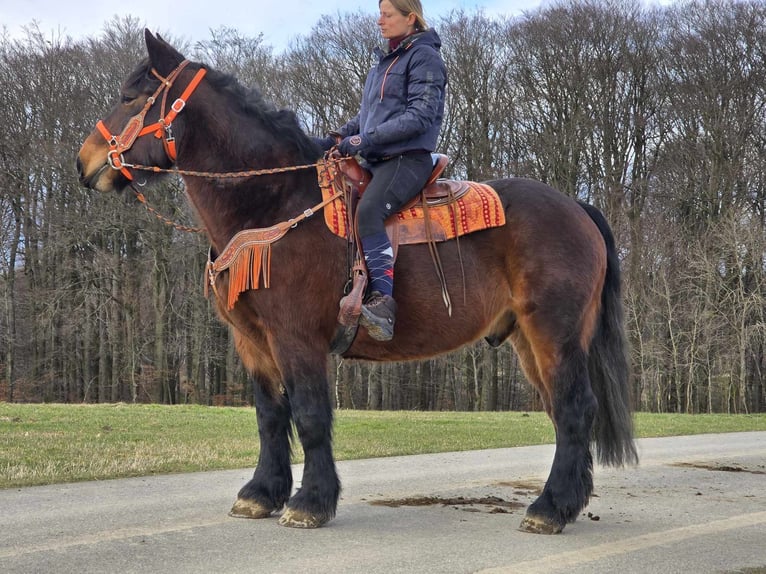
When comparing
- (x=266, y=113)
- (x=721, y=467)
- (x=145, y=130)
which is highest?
(x=266, y=113)

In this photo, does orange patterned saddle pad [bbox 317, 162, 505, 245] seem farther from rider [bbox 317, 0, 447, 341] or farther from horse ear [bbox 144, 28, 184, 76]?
horse ear [bbox 144, 28, 184, 76]

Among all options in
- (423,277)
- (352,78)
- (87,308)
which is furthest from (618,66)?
(423,277)

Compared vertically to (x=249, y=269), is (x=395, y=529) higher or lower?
lower

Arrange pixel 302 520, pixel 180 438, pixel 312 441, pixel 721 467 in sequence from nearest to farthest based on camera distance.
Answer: pixel 302 520
pixel 312 441
pixel 721 467
pixel 180 438

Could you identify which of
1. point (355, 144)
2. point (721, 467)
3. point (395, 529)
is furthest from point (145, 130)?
point (721, 467)

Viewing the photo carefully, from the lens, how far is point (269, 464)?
6102 millimetres

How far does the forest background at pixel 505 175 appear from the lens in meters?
30.6

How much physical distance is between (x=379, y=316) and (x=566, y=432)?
5.05 ft

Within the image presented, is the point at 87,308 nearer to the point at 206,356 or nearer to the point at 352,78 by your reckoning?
the point at 206,356

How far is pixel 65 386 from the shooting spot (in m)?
34.6

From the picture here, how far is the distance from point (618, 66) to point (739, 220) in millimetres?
7841

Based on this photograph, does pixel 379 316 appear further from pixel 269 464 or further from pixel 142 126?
pixel 142 126

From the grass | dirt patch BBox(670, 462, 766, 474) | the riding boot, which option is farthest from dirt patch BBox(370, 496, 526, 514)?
dirt patch BBox(670, 462, 766, 474)

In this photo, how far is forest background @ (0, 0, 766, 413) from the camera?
30.6 metres
